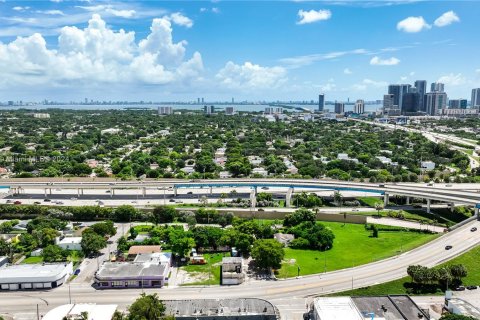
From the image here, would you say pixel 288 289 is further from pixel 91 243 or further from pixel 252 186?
pixel 252 186

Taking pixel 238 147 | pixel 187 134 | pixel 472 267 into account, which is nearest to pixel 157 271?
pixel 472 267

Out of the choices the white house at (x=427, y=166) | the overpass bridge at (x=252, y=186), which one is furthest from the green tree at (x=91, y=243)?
the white house at (x=427, y=166)

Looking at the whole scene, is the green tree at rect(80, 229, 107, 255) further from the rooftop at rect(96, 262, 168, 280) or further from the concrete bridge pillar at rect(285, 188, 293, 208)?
the concrete bridge pillar at rect(285, 188, 293, 208)

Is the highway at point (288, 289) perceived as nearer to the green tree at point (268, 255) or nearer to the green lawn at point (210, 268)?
the green lawn at point (210, 268)

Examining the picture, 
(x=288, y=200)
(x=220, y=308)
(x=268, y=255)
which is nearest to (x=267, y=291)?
(x=268, y=255)

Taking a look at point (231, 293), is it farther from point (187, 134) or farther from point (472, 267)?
point (187, 134)
